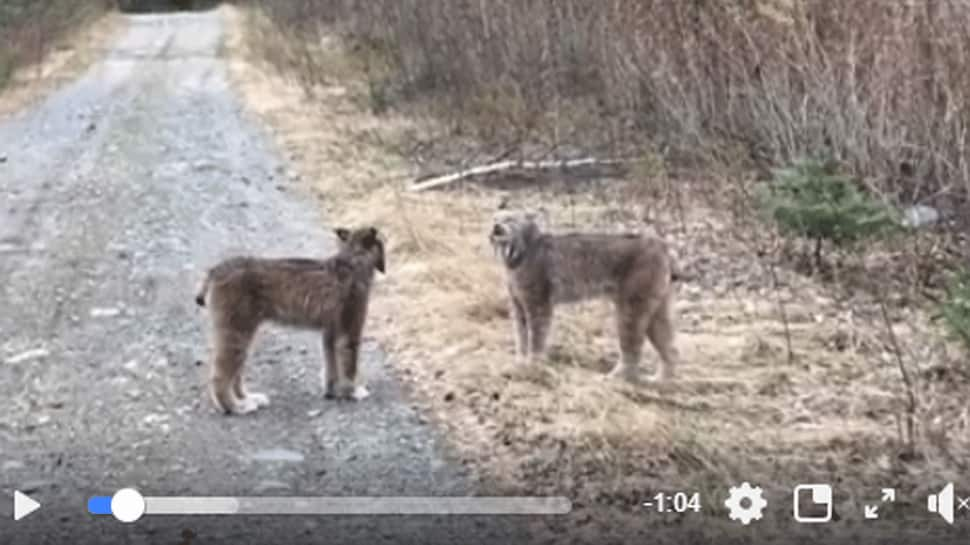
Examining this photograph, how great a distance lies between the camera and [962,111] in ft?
15.8

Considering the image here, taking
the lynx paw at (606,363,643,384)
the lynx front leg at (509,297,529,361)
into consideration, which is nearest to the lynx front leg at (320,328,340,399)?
the lynx front leg at (509,297,529,361)

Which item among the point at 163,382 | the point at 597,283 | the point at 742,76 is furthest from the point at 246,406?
the point at 742,76

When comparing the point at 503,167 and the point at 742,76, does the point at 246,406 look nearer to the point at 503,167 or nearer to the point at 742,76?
the point at 742,76

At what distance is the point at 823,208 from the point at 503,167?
2.32 m

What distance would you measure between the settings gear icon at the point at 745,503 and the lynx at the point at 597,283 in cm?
100

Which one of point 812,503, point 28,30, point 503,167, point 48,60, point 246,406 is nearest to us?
point 812,503

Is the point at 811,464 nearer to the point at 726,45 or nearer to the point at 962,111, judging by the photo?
the point at 962,111

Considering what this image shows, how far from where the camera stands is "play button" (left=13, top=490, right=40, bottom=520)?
2.68 metres

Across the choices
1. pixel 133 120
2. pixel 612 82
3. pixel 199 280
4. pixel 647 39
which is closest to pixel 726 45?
pixel 647 39

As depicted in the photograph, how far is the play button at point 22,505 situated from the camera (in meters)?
2.68

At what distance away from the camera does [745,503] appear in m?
2.73

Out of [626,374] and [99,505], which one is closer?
[99,505]

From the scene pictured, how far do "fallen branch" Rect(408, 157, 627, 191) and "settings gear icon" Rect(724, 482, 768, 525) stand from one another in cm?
391

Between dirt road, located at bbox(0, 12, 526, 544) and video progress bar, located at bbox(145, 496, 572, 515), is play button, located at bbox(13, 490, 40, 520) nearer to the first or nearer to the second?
dirt road, located at bbox(0, 12, 526, 544)
